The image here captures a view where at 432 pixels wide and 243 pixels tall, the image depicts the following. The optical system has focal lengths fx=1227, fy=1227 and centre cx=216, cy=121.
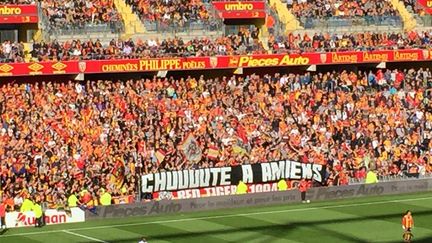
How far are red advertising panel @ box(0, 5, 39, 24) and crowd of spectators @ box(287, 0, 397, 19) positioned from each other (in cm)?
1435

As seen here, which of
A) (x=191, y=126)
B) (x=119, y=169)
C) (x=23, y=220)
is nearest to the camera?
(x=23, y=220)

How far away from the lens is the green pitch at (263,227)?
1708 inches

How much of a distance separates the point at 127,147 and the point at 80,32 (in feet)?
33.2

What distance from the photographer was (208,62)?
58.2 m

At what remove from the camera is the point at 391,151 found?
180 feet

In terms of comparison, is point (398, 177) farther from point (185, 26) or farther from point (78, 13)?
point (78, 13)

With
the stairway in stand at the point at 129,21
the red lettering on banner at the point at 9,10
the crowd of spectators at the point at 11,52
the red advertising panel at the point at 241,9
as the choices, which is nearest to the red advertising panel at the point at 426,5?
the red advertising panel at the point at 241,9

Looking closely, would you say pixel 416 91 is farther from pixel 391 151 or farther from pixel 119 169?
pixel 119 169

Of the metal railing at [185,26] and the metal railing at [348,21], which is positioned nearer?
the metal railing at [185,26]

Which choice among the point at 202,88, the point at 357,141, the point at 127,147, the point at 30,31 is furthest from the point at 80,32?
the point at 357,141

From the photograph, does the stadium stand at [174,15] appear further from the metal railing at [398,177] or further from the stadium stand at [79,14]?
the metal railing at [398,177]

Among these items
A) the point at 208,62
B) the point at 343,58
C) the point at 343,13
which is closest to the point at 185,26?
the point at 208,62

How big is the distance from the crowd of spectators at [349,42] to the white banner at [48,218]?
18090 mm

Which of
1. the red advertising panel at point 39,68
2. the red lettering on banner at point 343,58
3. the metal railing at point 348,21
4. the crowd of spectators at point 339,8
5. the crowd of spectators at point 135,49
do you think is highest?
the crowd of spectators at point 339,8
